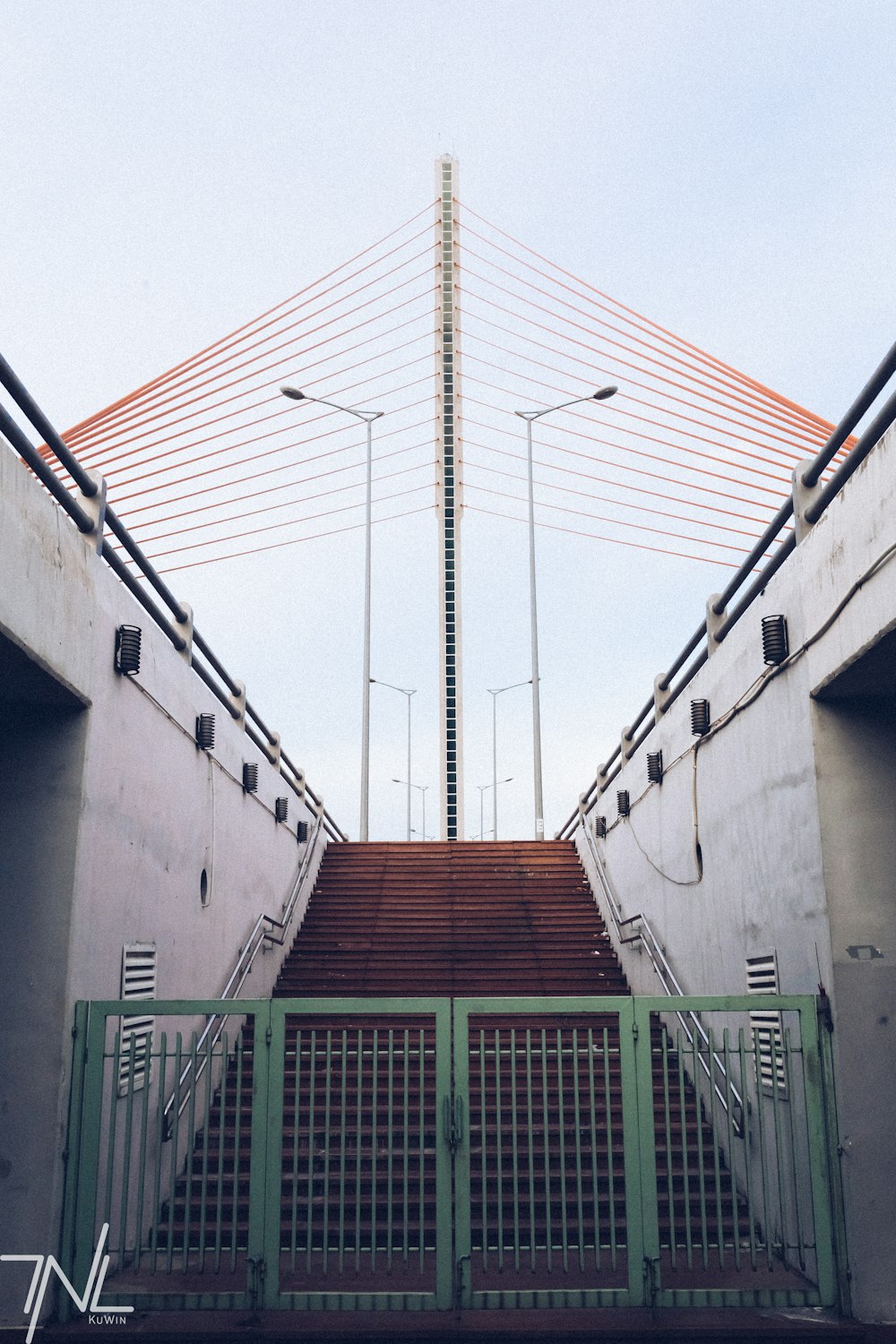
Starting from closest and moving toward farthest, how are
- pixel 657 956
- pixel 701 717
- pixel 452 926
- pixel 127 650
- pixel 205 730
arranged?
pixel 127 650 → pixel 701 717 → pixel 205 730 → pixel 657 956 → pixel 452 926

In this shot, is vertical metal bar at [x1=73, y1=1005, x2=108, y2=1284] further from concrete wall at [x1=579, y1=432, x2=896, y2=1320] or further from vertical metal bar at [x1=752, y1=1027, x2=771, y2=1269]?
concrete wall at [x1=579, y1=432, x2=896, y2=1320]

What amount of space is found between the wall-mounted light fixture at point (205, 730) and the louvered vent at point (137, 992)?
6.43ft

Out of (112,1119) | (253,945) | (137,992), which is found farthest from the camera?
(253,945)

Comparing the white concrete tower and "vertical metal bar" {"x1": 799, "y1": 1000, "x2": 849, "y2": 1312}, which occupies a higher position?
the white concrete tower

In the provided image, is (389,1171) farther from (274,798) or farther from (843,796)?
(274,798)

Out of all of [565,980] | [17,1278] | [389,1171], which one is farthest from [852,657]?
[565,980]

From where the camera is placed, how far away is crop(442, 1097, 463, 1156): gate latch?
6.60m

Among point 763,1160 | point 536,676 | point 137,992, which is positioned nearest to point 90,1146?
point 137,992

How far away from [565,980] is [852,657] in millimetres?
6549

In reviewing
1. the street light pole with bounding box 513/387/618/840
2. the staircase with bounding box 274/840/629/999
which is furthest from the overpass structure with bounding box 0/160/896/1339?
the street light pole with bounding box 513/387/618/840

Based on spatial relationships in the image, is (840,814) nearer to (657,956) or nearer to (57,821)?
(57,821)

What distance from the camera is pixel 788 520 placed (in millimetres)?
7457

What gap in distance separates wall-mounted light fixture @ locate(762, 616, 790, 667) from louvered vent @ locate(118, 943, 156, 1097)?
4299 millimetres
